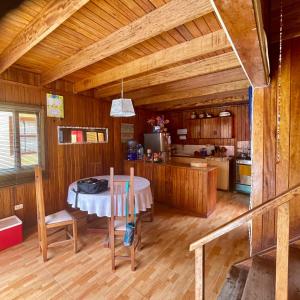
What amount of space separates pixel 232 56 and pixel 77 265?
313cm

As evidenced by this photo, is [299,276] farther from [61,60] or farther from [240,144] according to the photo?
[240,144]

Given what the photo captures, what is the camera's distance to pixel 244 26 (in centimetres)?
86

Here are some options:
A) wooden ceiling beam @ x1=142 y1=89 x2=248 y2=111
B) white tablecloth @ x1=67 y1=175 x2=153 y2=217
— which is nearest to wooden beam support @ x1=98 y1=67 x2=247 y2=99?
wooden ceiling beam @ x1=142 y1=89 x2=248 y2=111

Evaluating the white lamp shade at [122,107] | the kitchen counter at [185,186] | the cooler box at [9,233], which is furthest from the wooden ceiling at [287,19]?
the cooler box at [9,233]

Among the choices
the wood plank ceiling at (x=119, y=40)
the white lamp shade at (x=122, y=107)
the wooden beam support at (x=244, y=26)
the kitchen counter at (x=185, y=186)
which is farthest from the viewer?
the kitchen counter at (x=185, y=186)

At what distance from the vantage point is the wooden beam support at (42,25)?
141 cm

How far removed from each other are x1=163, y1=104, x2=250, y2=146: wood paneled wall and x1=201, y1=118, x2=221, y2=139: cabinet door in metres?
0.17

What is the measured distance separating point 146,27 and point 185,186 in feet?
9.37

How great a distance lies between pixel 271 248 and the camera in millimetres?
1924

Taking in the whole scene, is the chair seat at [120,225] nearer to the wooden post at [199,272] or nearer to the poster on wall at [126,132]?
the wooden post at [199,272]

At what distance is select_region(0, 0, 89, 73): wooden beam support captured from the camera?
1.41m

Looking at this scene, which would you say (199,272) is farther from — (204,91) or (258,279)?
(204,91)

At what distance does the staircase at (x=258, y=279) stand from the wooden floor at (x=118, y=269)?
0.42 feet

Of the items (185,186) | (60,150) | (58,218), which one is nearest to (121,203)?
(58,218)
